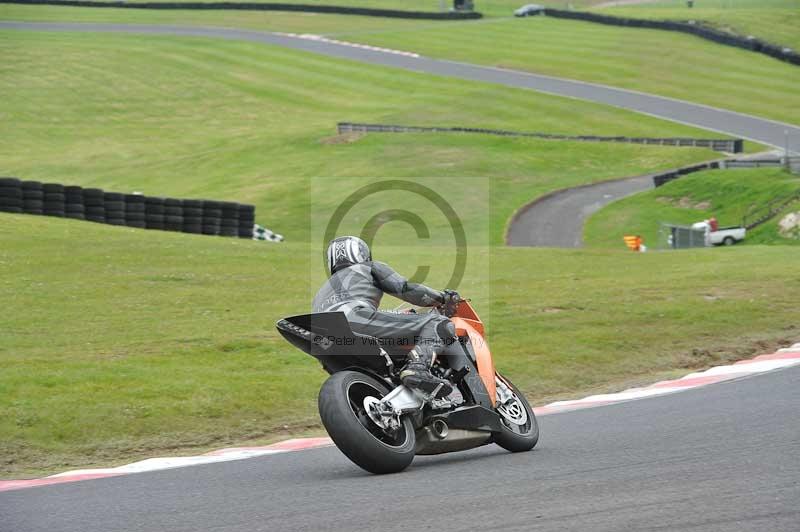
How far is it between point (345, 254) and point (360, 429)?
152cm

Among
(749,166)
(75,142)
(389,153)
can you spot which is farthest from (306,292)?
(75,142)

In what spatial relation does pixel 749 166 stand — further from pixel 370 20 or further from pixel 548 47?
pixel 370 20

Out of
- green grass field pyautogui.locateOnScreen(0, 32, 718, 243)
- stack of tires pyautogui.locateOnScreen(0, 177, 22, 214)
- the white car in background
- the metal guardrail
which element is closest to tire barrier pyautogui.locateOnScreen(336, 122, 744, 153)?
green grass field pyautogui.locateOnScreen(0, 32, 718, 243)

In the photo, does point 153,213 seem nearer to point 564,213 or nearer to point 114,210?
point 114,210

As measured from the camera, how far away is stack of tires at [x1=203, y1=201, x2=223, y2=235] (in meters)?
26.7

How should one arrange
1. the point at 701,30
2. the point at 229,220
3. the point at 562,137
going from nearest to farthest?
the point at 229,220
the point at 562,137
the point at 701,30

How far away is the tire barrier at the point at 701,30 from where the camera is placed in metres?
73.4

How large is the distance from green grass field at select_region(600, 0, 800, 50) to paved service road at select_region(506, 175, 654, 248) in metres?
34.1

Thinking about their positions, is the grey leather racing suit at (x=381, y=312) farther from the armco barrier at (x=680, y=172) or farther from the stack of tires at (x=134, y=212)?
the armco barrier at (x=680, y=172)

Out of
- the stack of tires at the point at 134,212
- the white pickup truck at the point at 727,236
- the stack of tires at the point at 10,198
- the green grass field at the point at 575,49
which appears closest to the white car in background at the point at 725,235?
the white pickup truck at the point at 727,236

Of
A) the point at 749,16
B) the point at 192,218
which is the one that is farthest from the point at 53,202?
the point at 749,16

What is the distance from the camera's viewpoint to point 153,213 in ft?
86.9

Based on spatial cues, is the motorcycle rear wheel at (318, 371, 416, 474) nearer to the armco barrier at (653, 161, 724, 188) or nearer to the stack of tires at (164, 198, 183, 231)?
the stack of tires at (164, 198, 183, 231)

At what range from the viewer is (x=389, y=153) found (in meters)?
52.2
